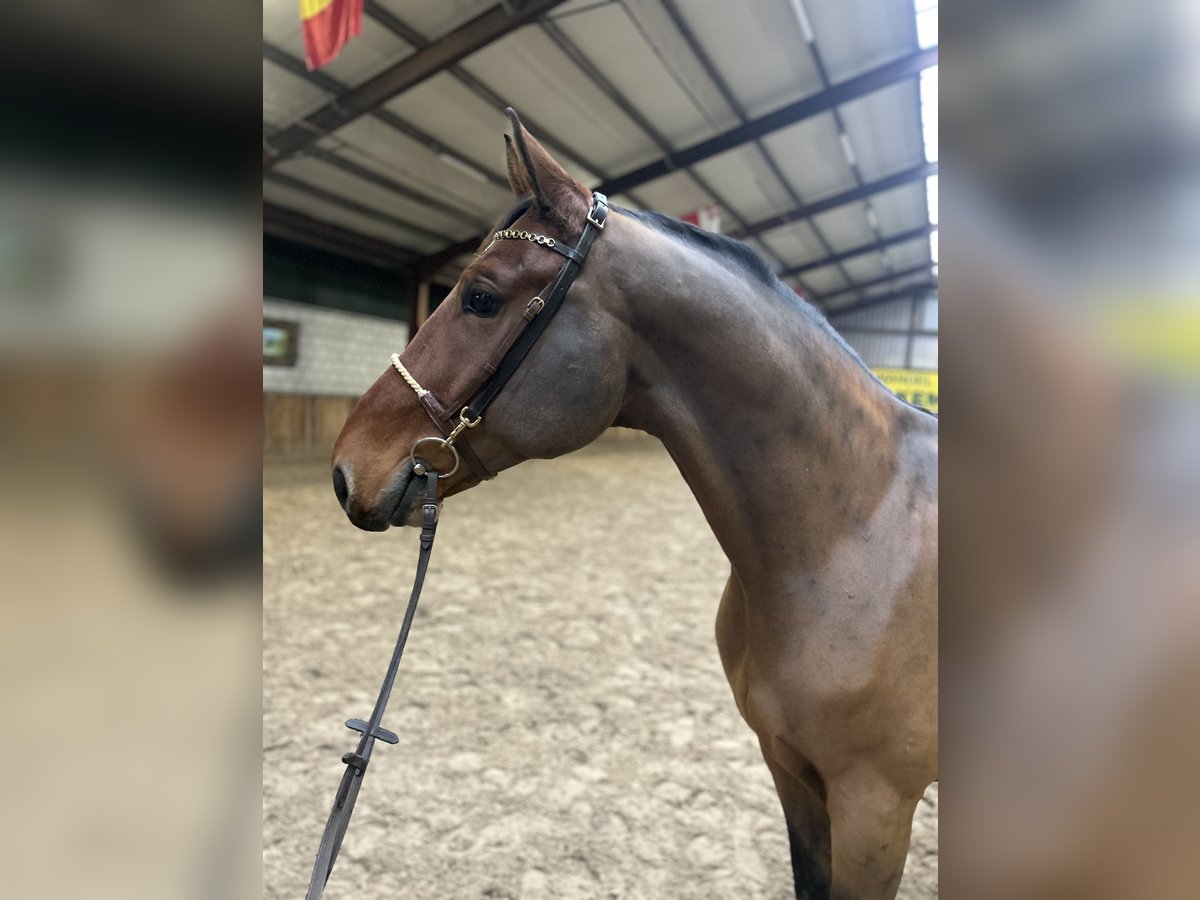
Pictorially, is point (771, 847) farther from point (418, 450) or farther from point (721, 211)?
point (721, 211)

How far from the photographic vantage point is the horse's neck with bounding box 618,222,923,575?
36.7 inches

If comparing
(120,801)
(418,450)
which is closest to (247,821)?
(120,801)

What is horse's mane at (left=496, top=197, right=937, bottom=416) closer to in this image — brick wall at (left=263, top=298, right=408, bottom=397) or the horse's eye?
the horse's eye

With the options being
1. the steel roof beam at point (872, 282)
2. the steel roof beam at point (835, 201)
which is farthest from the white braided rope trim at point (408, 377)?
the steel roof beam at point (872, 282)

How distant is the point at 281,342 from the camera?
9.53 meters

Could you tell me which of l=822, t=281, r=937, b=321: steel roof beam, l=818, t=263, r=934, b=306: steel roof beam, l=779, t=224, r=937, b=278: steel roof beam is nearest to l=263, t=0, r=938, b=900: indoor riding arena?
l=779, t=224, r=937, b=278: steel roof beam

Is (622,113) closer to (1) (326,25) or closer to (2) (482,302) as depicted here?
(1) (326,25)

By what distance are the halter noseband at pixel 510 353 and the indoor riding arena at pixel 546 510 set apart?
16 millimetres

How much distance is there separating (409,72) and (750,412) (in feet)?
18.4

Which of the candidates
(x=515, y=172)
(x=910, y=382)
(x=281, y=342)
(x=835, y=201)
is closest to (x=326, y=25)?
(x=515, y=172)

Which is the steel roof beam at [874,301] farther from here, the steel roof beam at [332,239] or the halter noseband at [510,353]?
the halter noseband at [510,353]

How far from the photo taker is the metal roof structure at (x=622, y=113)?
263 cm

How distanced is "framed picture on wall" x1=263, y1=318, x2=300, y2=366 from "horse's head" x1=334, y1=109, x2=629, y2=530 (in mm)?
9370

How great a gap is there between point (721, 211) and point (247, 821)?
7.61 meters
